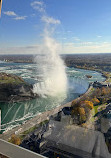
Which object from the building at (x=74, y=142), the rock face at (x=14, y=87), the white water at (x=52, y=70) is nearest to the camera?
the building at (x=74, y=142)

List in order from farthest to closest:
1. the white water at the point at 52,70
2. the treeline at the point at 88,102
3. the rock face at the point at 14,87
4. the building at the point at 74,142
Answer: the rock face at the point at 14,87
the white water at the point at 52,70
the treeline at the point at 88,102
the building at the point at 74,142

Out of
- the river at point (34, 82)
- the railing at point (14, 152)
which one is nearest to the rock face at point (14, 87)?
the river at point (34, 82)

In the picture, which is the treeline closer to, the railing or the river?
the river

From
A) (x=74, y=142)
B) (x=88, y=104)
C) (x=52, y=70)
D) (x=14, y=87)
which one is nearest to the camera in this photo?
(x=74, y=142)

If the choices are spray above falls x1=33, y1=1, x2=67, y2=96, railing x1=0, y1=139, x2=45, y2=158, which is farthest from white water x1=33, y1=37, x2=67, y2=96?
railing x1=0, y1=139, x2=45, y2=158

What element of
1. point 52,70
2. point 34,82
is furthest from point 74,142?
point 34,82

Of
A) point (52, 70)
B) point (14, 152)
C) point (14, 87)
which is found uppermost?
point (52, 70)

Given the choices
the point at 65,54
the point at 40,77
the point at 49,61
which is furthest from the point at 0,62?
the point at 65,54

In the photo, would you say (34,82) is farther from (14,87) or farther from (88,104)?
(88,104)

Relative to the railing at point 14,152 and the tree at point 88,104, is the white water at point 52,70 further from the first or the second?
the railing at point 14,152
